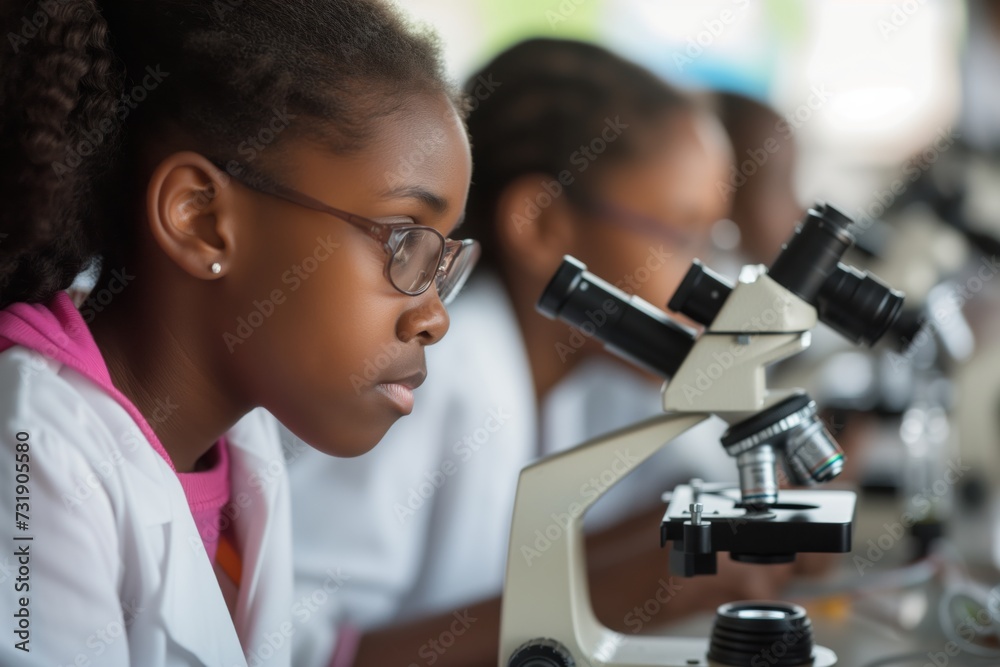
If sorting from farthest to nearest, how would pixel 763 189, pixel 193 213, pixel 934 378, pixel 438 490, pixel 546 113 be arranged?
pixel 763 189, pixel 934 378, pixel 546 113, pixel 438 490, pixel 193 213

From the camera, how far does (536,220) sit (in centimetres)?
191

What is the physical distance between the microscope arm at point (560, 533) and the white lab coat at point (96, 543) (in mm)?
271

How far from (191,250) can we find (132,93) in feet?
0.51

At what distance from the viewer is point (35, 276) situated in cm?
89

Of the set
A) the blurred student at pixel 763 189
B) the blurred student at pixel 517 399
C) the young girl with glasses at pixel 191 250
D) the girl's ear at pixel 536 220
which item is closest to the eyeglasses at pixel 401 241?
the young girl with glasses at pixel 191 250

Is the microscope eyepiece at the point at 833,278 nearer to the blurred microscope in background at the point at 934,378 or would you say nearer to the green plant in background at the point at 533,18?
the blurred microscope in background at the point at 934,378

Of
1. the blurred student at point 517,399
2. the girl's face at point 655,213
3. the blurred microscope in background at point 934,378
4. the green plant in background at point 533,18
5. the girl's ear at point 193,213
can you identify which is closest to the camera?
the girl's ear at point 193,213

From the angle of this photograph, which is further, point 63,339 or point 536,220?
point 536,220

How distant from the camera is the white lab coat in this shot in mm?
753

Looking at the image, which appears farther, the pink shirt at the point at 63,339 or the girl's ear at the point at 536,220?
the girl's ear at the point at 536,220

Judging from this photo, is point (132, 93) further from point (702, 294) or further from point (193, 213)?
point (702, 294)

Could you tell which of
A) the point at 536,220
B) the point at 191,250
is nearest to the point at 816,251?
the point at 191,250

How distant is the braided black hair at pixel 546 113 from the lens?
6.20ft

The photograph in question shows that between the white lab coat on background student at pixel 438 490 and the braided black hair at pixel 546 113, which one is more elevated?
the braided black hair at pixel 546 113
